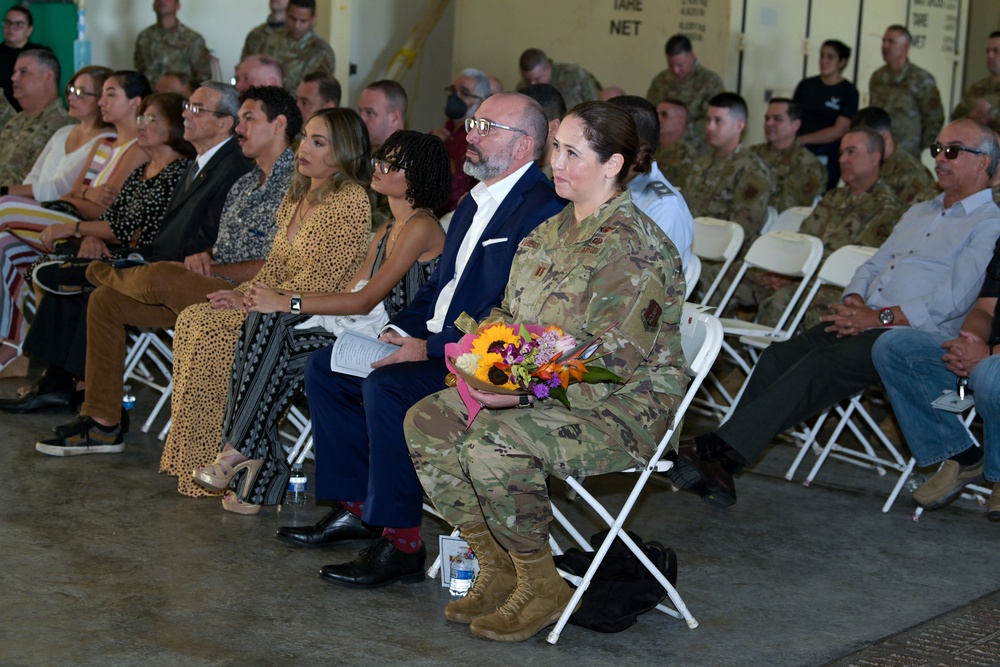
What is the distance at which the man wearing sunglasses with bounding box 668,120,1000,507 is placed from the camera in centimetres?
507

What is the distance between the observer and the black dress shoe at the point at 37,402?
20.6ft

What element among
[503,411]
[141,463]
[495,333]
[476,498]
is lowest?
[141,463]

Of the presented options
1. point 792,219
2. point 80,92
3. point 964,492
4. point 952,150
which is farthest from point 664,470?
point 80,92

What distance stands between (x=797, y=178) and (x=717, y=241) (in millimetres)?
1959

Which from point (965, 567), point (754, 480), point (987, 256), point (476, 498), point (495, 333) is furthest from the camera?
point (754, 480)

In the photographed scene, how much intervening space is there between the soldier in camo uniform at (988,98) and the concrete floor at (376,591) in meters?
4.85

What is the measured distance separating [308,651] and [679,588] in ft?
4.38

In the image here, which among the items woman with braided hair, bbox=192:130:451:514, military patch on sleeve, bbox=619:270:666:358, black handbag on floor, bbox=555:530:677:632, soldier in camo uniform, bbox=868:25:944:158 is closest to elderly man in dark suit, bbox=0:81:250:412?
woman with braided hair, bbox=192:130:451:514

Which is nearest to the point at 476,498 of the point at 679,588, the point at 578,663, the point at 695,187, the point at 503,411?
the point at 503,411

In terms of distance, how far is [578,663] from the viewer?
3.55 metres

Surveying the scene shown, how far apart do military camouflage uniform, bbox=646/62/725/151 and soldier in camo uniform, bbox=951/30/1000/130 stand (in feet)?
6.41

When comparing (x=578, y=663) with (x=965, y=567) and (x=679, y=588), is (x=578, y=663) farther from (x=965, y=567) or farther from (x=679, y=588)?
(x=965, y=567)

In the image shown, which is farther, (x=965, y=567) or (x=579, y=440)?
(x=965, y=567)

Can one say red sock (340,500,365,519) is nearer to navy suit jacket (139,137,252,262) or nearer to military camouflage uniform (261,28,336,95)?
navy suit jacket (139,137,252,262)
